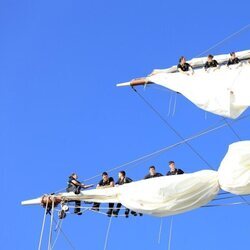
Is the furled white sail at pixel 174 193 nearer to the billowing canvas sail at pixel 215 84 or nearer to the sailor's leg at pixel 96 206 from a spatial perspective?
the sailor's leg at pixel 96 206

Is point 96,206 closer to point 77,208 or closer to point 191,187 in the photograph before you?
point 77,208

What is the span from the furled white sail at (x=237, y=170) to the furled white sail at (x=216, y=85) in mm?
2301

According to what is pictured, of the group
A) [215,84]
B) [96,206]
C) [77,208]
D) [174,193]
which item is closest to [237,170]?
[174,193]

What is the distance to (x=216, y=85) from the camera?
1125 inches

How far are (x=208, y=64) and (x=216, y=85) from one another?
1.89 m

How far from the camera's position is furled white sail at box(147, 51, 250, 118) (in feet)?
87.7

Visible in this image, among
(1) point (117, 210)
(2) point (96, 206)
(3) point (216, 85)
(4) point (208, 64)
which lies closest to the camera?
(1) point (117, 210)

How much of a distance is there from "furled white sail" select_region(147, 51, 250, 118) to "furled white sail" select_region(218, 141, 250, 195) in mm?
2301

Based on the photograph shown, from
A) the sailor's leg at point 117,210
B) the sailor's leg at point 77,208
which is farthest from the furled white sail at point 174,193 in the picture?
the sailor's leg at point 77,208

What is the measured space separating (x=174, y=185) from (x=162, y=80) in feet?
23.4

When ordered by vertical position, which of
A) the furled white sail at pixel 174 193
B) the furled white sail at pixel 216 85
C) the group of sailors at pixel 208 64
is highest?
the group of sailors at pixel 208 64

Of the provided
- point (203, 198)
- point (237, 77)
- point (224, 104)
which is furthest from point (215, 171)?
point (237, 77)

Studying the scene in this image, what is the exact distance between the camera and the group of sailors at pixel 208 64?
29938 millimetres

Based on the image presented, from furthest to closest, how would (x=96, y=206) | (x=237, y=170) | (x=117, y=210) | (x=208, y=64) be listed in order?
(x=208, y=64), (x=96, y=206), (x=117, y=210), (x=237, y=170)
